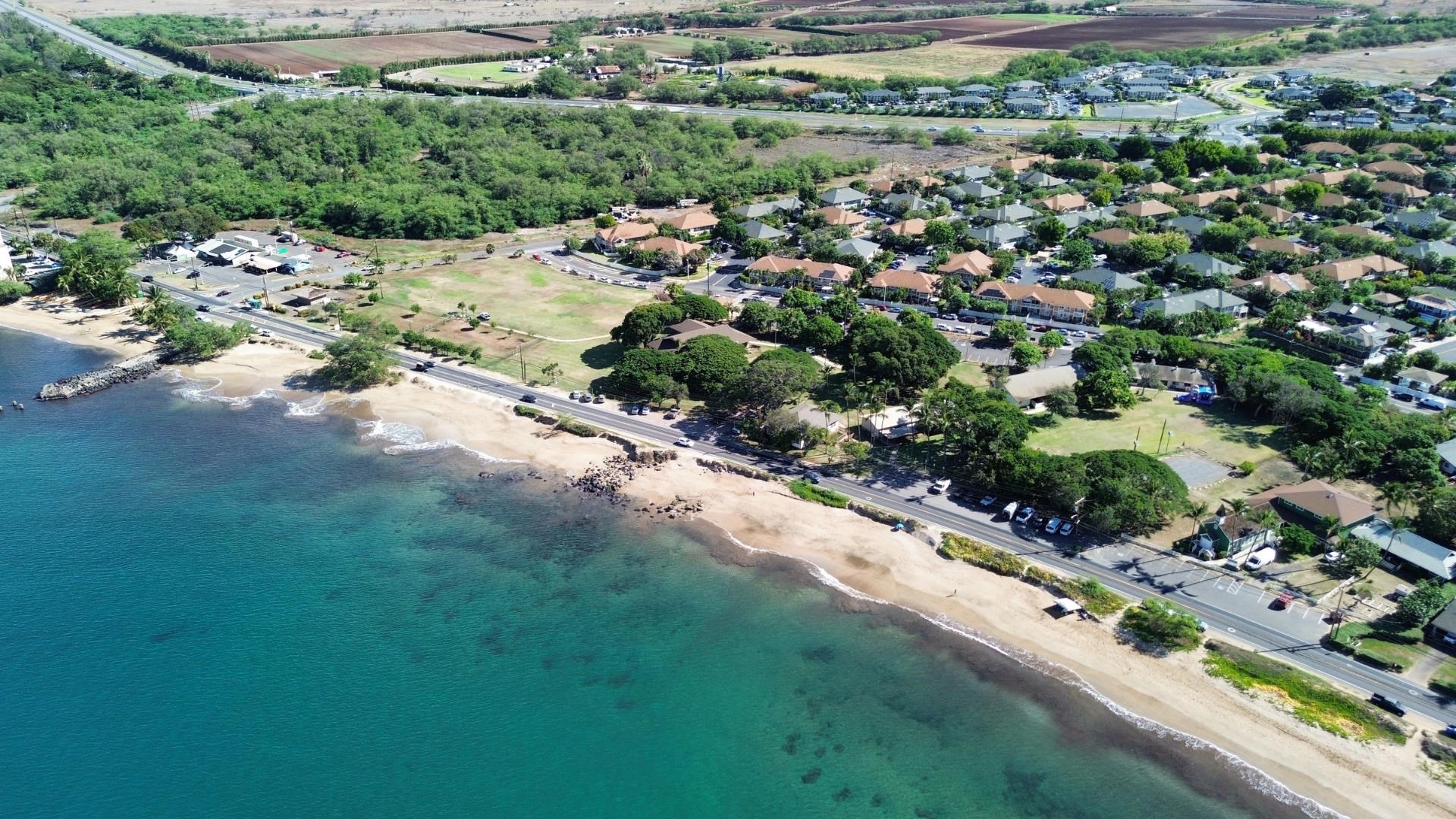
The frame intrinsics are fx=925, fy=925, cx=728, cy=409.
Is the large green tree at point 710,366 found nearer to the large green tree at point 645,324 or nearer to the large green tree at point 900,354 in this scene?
the large green tree at point 645,324

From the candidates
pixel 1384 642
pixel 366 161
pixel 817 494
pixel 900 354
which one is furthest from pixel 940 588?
pixel 366 161

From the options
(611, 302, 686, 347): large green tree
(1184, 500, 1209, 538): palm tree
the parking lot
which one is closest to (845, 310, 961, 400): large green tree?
(611, 302, 686, 347): large green tree

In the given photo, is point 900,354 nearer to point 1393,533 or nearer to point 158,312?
point 1393,533

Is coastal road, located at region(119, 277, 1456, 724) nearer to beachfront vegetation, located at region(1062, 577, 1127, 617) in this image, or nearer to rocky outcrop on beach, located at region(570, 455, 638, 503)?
beachfront vegetation, located at region(1062, 577, 1127, 617)

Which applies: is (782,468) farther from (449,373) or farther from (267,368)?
(267,368)

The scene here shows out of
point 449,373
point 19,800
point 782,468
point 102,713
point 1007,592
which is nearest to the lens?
point 19,800

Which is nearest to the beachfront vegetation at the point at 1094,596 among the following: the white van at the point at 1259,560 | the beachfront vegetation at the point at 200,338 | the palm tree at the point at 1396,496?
the white van at the point at 1259,560

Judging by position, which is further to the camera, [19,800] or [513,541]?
[513,541]

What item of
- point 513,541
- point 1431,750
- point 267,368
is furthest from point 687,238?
point 1431,750
